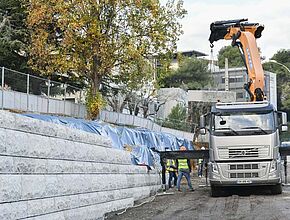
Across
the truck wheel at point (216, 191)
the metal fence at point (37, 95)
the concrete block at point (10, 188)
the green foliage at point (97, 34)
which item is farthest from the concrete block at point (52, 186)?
the green foliage at point (97, 34)

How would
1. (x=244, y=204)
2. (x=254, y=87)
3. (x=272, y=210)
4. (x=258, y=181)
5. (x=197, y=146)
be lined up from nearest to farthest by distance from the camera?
(x=272, y=210), (x=244, y=204), (x=258, y=181), (x=254, y=87), (x=197, y=146)

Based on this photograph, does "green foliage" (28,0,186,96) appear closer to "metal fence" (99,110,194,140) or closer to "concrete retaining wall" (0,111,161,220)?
"metal fence" (99,110,194,140)

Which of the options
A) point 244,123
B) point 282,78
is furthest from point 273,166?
point 282,78

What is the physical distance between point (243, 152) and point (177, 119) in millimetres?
39065

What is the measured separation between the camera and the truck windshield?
1775cm

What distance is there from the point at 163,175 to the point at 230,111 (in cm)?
464

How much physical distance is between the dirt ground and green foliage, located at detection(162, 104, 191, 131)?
29.5m

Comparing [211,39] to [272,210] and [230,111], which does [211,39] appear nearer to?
[230,111]

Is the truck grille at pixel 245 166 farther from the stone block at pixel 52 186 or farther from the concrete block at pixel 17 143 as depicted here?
the concrete block at pixel 17 143

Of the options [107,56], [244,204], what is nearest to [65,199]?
[244,204]

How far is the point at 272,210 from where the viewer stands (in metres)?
13.3

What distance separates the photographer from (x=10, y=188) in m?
6.86

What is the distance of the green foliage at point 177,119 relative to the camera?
48016 mm

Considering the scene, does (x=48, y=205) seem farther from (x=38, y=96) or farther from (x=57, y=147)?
(x=38, y=96)
